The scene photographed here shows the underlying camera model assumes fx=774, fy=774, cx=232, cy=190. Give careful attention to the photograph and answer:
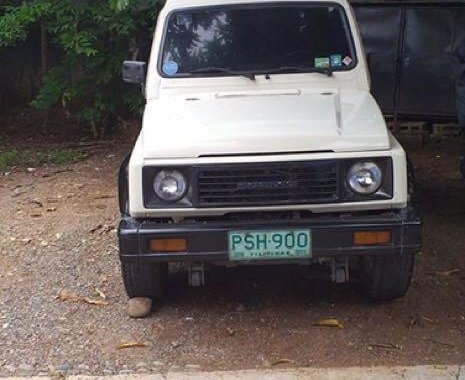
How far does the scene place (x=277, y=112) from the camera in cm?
439

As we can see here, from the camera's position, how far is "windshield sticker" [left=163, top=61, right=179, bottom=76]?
4996 millimetres

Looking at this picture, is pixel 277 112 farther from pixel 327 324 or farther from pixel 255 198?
pixel 327 324

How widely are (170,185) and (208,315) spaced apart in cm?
96

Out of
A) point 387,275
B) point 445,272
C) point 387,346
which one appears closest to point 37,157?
point 445,272

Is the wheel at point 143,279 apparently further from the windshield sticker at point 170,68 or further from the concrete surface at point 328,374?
the windshield sticker at point 170,68

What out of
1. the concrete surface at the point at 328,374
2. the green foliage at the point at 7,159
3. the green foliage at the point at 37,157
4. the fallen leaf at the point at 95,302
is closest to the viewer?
the concrete surface at the point at 328,374

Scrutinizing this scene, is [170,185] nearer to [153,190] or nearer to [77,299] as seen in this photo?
[153,190]

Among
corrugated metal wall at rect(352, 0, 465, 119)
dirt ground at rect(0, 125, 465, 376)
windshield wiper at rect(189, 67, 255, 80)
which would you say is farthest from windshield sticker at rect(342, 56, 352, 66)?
corrugated metal wall at rect(352, 0, 465, 119)

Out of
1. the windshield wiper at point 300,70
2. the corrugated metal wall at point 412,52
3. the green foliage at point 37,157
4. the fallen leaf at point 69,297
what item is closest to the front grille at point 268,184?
the windshield wiper at point 300,70

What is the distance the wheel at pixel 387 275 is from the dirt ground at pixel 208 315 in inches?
5.6

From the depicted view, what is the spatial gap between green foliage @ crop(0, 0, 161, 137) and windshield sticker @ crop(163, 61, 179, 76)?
2579mm

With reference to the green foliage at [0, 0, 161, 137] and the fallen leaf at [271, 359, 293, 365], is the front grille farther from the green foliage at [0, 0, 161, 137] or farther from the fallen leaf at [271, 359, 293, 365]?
the green foliage at [0, 0, 161, 137]

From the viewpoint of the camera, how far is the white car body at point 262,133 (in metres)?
4.05

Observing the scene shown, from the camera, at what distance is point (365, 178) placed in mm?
4062
